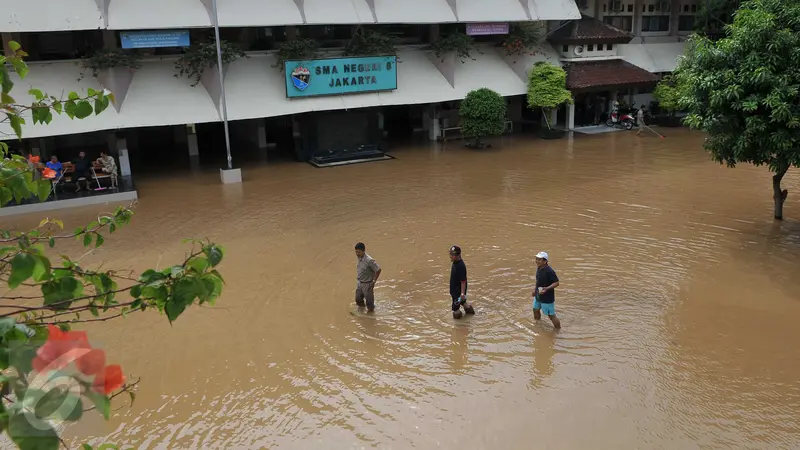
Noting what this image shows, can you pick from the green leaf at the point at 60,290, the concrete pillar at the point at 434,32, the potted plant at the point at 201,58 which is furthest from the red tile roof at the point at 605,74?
the green leaf at the point at 60,290

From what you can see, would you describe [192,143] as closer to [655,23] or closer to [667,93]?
[667,93]

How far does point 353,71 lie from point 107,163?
8.55 meters

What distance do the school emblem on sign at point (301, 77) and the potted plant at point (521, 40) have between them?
874 cm

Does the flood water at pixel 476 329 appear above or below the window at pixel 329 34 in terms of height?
below

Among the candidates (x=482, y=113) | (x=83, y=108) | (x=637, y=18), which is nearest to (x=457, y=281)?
(x=83, y=108)

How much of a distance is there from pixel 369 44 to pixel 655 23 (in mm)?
15842

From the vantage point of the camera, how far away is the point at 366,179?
65.1ft

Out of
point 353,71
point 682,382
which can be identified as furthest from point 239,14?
point 682,382

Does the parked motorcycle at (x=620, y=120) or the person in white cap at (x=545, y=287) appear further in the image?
the parked motorcycle at (x=620, y=120)

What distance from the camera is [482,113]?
76.8 feet

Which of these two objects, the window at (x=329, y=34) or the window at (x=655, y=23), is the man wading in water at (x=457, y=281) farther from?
the window at (x=655, y=23)

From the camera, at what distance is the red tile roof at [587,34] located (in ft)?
85.4

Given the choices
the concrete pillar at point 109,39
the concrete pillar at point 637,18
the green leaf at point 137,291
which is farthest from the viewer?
the concrete pillar at point 637,18

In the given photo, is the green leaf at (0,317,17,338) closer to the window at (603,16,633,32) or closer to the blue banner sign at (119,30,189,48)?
the blue banner sign at (119,30,189,48)
